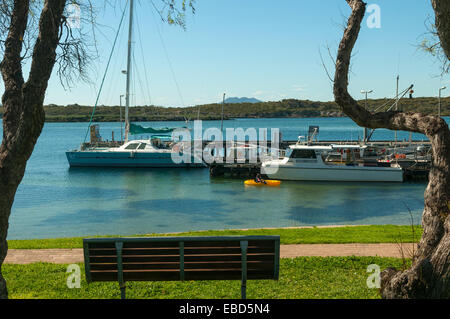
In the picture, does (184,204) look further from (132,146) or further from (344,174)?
(132,146)

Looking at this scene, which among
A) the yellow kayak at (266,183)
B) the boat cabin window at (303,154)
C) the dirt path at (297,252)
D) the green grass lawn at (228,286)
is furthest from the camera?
the boat cabin window at (303,154)

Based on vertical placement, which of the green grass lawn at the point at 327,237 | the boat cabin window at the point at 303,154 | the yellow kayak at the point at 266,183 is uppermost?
the boat cabin window at the point at 303,154

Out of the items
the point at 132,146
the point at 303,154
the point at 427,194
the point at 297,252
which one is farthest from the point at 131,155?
the point at 427,194

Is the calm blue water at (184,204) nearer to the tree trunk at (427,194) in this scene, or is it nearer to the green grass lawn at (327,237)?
the green grass lawn at (327,237)

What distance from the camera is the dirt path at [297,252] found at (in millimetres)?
8727

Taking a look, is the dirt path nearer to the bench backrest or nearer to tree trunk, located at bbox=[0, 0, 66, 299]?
the bench backrest

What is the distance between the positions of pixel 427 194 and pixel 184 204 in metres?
20.0

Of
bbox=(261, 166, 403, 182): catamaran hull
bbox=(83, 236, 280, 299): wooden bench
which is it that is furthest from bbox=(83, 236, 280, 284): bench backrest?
bbox=(261, 166, 403, 182): catamaran hull

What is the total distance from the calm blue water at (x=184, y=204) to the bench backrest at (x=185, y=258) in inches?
463

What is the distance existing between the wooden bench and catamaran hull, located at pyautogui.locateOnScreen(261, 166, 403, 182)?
2732 centimetres

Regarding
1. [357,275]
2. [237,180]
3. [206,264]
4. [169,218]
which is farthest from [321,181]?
[206,264]

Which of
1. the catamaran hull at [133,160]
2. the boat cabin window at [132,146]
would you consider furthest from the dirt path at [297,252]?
the boat cabin window at [132,146]

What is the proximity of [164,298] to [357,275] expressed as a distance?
9.97 feet
